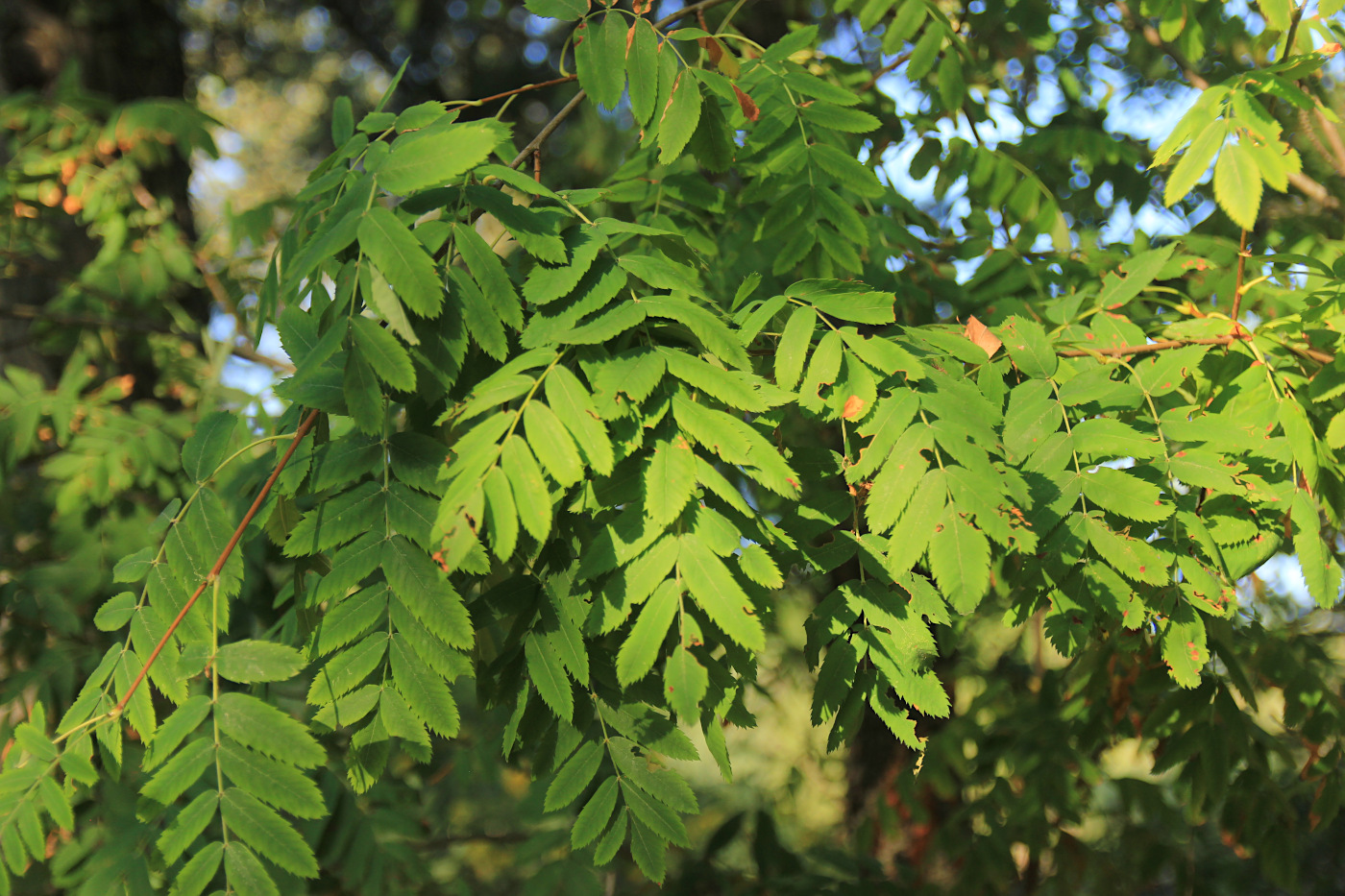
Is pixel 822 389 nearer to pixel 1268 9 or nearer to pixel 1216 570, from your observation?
pixel 1216 570

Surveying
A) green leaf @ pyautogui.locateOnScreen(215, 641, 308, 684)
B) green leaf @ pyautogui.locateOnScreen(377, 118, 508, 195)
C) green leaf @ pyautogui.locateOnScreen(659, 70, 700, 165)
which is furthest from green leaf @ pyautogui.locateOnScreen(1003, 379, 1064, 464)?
green leaf @ pyautogui.locateOnScreen(215, 641, 308, 684)

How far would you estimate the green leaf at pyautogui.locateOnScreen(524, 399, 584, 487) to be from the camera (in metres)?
1.21

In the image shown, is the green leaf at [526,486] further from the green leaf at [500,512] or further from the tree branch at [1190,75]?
the tree branch at [1190,75]

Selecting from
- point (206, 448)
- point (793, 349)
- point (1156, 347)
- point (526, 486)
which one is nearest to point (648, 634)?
point (526, 486)

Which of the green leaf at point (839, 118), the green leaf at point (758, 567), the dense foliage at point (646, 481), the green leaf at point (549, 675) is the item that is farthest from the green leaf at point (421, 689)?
the green leaf at point (839, 118)

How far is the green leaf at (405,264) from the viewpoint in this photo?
4.20ft

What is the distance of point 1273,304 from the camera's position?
2.12 m

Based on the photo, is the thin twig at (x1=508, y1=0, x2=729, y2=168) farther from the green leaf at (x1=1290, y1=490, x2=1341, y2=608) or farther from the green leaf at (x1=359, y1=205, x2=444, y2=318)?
the green leaf at (x1=1290, y1=490, x2=1341, y2=608)

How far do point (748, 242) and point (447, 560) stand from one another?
1474mm

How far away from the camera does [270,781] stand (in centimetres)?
136

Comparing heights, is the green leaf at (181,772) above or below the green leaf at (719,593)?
below

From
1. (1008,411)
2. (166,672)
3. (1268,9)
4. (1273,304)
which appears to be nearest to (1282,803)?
(1273,304)

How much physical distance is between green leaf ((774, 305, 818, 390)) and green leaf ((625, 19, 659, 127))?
1.62ft

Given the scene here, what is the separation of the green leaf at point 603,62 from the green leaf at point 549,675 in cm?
93
